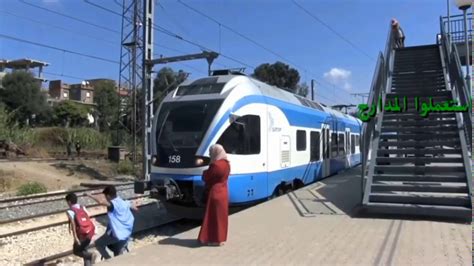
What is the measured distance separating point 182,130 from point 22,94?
58.6 metres

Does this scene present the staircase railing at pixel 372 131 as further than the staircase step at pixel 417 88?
No

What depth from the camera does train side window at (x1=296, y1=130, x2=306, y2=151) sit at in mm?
14055

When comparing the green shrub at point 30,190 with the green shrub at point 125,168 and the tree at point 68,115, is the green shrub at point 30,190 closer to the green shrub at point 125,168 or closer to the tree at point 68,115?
the green shrub at point 125,168

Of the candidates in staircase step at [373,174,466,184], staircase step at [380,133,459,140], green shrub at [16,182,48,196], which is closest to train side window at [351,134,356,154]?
staircase step at [380,133,459,140]

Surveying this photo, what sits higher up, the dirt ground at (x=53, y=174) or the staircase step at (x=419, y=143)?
the staircase step at (x=419, y=143)

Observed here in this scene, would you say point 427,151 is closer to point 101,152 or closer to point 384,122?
point 384,122

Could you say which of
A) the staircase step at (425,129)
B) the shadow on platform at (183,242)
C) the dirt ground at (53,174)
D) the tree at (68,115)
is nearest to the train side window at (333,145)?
the staircase step at (425,129)

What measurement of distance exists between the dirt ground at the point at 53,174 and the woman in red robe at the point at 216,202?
1467cm

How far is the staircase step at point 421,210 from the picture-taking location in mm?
8609

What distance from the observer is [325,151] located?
17656mm

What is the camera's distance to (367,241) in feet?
23.7

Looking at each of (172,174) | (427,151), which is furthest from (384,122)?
(172,174)

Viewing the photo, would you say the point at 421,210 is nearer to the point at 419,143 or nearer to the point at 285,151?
the point at 419,143

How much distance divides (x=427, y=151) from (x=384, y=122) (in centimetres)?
176
